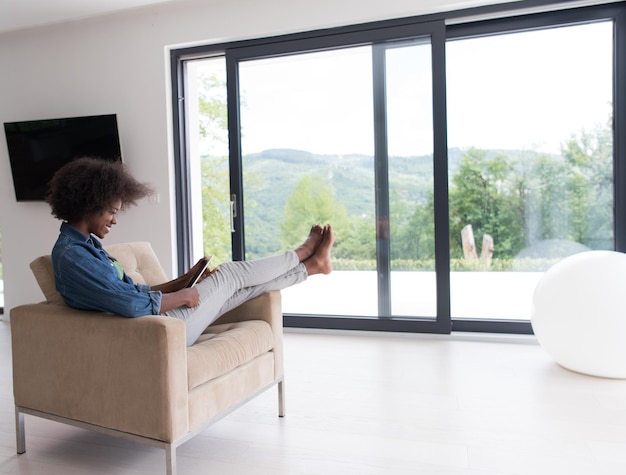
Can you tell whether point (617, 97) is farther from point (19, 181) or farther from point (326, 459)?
point (19, 181)

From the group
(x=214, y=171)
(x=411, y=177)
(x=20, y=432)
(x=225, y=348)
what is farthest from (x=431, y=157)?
(x=20, y=432)

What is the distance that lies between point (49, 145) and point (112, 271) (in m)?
3.10

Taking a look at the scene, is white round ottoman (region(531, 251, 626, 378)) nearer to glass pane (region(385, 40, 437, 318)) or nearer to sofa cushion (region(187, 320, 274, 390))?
glass pane (region(385, 40, 437, 318))

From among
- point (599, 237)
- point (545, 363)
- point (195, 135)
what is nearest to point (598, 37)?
point (599, 237)

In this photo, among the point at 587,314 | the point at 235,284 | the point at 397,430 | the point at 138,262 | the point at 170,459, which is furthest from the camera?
the point at 587,314

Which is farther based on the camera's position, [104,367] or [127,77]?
[127,77]

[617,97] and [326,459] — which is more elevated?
[617,97]

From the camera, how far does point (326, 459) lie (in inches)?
78.8

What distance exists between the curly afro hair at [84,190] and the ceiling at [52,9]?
255 cm

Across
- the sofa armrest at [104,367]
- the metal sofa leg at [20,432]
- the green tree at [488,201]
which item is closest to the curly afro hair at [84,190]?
the sofa armrest at [104,367]

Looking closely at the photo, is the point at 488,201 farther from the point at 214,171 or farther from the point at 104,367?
the point at 104,367

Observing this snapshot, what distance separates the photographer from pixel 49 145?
4.47 metres

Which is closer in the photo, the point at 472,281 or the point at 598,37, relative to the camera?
Result: the point at 598,37

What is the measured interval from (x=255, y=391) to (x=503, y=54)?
9.63 ft
